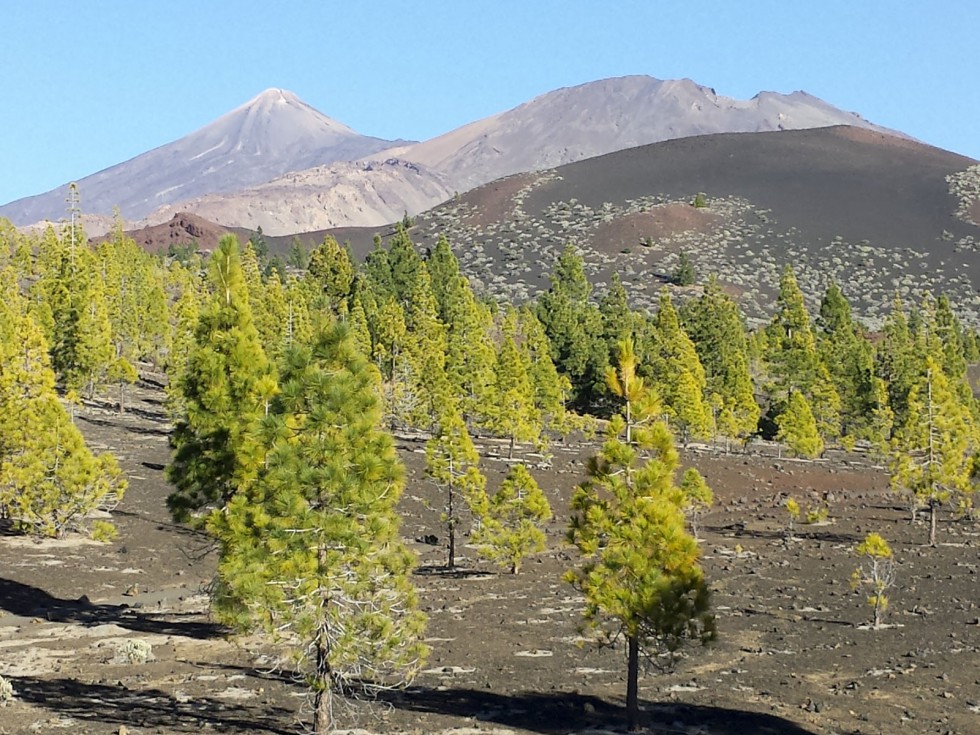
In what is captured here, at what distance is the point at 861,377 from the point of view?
278 feet

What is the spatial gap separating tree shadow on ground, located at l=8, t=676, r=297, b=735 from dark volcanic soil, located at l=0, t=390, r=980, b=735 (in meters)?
0.06

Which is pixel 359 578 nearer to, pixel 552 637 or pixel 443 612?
pixel 552 637

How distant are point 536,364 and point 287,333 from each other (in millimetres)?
17302

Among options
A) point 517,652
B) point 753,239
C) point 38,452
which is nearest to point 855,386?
point 38,452

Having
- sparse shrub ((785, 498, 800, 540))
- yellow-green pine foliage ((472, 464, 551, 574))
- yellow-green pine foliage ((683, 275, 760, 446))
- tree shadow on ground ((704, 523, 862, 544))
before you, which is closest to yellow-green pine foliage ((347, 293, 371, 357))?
yellow-green pine foliage ((683, 275, 760, 446))

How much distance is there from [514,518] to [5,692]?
834 inches

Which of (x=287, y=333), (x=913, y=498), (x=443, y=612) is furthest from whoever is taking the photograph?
(x=287, y=333)

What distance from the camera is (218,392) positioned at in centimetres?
2627

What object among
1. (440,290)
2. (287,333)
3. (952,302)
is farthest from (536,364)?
(952,302)

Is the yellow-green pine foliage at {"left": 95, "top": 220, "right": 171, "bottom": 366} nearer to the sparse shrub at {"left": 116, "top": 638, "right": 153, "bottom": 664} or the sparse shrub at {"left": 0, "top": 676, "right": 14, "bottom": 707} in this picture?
the sparse shrub at {"left": 116, "top": 638, "right": 153, "bottom": 664}

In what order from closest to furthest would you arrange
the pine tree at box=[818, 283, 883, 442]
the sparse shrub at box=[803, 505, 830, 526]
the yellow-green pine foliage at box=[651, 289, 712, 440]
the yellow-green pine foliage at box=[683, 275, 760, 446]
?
the sparse shrub at box=[803, 505, 830, 526] → the yellow-green pine foliage at box=[651, 289, 712, 440] → the yellow-green pine foliage at box=[683, 275, 760, 446] → the pine tree at box=[818, 283, 883, 442]

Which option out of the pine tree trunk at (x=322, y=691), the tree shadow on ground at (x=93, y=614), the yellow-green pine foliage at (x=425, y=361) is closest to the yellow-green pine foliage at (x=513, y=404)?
the yellow-green pine foliage at (x=425, y=361)

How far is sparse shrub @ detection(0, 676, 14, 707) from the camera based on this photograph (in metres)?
20.2

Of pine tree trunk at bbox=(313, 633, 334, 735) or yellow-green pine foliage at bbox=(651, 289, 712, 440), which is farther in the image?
yellow-green pine foliage at bbox=(651, 289, 712, 440)
